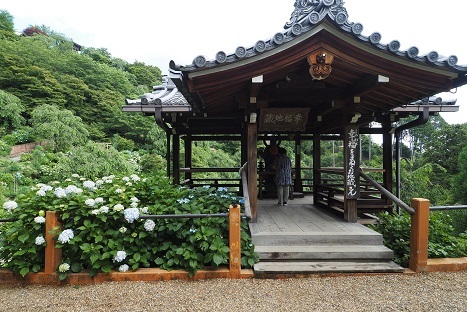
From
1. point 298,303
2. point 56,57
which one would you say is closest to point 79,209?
point 298,303

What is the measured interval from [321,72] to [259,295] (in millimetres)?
3192

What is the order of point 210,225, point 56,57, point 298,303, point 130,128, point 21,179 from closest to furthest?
point 298,303
point 210,225
point 21,179
point 130,128
point 56,57

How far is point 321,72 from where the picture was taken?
3.91 meters

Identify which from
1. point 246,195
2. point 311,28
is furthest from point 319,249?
point 311,28

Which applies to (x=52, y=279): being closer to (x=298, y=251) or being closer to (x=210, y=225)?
(x=210, y=225)

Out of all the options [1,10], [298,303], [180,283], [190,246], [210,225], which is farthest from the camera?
[1,10]

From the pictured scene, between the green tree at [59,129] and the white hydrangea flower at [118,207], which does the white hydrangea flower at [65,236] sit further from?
the green tree at [59,129]

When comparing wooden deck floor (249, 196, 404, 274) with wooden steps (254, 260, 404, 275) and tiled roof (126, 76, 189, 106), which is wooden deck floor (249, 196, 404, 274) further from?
tiled roof (126, 76, 189, 106)

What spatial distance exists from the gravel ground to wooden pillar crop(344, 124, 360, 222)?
4.94ft

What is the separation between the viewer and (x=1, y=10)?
36.8m

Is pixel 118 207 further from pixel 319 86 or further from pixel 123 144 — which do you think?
pixel 123 144

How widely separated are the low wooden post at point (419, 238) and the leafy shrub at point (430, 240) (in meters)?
0.21

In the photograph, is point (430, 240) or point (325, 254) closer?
Result: point (325, 254)

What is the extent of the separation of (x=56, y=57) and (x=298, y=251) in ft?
115
